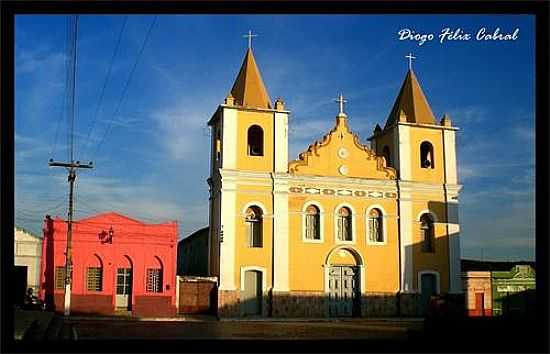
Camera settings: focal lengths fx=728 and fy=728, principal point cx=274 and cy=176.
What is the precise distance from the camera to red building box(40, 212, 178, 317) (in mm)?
20484

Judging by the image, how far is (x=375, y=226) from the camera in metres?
22.6

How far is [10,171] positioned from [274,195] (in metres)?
14.6

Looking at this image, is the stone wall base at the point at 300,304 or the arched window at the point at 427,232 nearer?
the stone wall base at the point at 300,304

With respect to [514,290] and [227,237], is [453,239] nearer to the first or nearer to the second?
[514,290]

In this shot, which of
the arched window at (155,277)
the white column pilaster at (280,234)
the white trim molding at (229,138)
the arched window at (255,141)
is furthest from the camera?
the arched window at (255,141)

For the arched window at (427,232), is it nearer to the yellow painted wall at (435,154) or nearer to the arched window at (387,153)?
the yellow painted wall at (435,154)

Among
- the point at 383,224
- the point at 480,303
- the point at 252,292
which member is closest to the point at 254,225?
the point at 252,292

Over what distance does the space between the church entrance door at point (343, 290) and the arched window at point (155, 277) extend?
5.05 meters

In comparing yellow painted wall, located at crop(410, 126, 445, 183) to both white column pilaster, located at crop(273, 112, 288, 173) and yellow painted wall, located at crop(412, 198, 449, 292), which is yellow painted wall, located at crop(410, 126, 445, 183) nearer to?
yellow painted wall, located at crop(412, 198, 449, 292)

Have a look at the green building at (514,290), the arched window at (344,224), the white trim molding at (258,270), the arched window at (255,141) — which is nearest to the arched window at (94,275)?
the white trim molding at (258,270)

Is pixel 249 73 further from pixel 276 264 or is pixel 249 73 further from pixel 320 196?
pixel 276 264

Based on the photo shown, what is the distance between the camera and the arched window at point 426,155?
2369cm

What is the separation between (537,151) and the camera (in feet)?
25.6

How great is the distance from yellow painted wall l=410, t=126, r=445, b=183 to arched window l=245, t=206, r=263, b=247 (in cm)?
526
